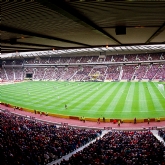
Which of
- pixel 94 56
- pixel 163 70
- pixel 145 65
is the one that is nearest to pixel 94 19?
pixel 163 70

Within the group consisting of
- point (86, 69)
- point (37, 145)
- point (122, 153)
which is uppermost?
point (86, 69)

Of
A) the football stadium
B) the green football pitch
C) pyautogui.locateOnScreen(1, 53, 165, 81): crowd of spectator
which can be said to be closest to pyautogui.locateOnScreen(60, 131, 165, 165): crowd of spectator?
the football stadium

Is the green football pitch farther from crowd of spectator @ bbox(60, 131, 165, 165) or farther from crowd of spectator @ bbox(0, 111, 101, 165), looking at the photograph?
crowd of spectator @ bbox(60, 131, 165, 165)

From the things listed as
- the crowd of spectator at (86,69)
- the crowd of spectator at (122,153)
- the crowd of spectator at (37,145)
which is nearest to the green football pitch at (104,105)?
the crowd of spectator at (37,145)

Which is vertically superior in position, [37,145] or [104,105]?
[104,105]

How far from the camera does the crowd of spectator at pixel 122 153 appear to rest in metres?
11.8

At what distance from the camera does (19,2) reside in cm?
392

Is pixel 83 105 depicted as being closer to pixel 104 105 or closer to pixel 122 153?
pixel 104 105

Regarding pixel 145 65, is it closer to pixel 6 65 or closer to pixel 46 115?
pixel 46 115

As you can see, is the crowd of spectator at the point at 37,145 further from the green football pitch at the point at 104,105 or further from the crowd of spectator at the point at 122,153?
the green football pitch at the point at 104,105

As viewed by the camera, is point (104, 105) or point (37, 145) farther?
point (104, 105)

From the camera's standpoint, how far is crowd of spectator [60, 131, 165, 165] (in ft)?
38.7

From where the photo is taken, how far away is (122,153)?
13.5m

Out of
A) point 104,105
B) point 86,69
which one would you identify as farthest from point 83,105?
point 86,69
